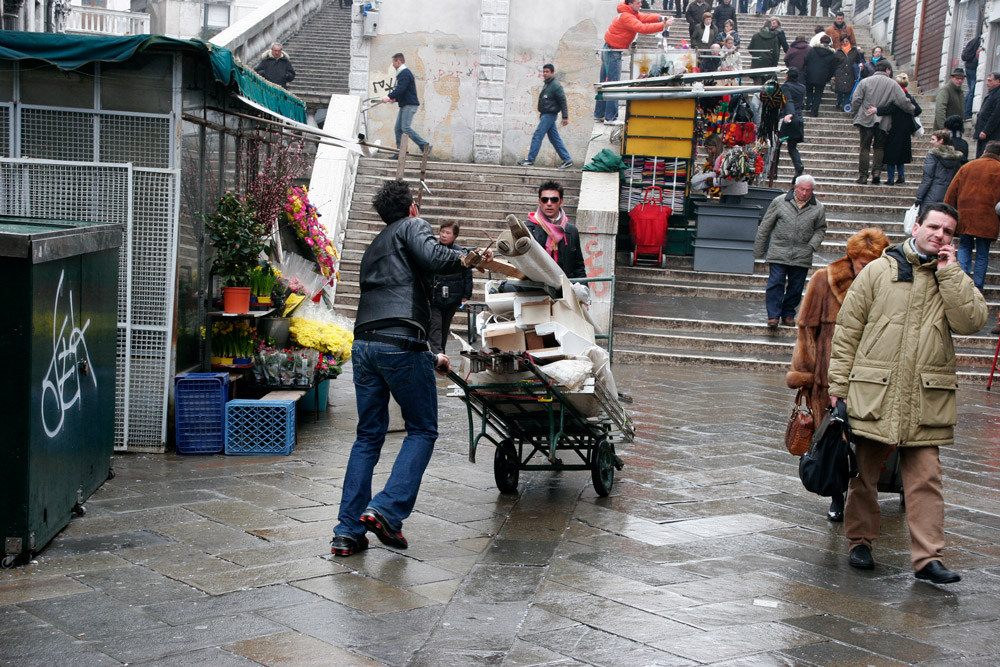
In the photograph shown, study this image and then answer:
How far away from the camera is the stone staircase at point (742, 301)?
1188cm

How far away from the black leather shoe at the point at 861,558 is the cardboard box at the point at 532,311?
6.31 feet

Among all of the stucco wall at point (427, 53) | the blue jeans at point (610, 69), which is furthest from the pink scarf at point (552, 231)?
the stucco wall at point (427, 53)

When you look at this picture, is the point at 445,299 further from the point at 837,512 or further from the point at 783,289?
the point at 783,289

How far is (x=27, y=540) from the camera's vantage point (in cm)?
473

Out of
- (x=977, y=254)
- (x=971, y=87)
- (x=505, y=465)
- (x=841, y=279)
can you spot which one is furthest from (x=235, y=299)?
(x=971, y=87)

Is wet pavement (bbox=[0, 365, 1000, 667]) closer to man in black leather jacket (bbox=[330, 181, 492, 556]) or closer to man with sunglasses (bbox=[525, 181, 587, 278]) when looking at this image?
man in black leather jacket (bbox=[330, 181, 492, 556])

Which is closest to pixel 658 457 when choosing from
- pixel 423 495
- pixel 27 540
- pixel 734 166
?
pixel 423 495

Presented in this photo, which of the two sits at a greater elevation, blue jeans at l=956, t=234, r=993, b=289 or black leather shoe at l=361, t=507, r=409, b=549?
blue jeans at l=956, t=234, r=993, b=289

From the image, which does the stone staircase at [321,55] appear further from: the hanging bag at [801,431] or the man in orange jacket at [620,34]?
the hanging bag at [801,431]

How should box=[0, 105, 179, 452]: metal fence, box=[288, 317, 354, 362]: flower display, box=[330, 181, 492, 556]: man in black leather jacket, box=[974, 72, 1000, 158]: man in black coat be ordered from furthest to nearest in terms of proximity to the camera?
box=[974, 72, 1000, 158]: man in black coat, box=[288, 317, 354, 362]: flower display, box=[0, 105, 179, 452]: metal fence, box=[330, 181, 492, 556]: man in black leather jacket

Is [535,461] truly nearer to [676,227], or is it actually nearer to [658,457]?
[658,457]

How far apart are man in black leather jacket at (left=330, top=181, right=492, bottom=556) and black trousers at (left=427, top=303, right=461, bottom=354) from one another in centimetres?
376

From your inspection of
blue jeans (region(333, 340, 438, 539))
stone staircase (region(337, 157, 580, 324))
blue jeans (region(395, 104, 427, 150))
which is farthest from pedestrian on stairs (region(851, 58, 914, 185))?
blue jeans (region(333, 340, 438, 539))

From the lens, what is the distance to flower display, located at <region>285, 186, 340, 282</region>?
30.6 feet
